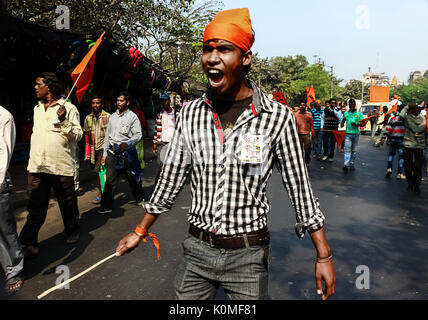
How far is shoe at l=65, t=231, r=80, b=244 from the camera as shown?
4609mm

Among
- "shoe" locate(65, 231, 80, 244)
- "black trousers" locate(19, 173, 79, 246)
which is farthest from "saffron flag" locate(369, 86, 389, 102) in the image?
"black trousers" locate(19, 173, 79, 246)

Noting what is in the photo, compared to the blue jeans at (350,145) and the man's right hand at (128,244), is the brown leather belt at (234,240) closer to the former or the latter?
the man's right hand at (128,244)

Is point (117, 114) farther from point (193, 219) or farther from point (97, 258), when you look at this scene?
point (193, 219)

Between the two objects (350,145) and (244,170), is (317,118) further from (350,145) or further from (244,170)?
(244,170)

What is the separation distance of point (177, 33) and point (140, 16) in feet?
7.89

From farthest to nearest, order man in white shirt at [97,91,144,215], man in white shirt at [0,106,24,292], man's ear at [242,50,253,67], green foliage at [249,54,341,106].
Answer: green foliage at [249,54,341,106] → man in white shirt at [97,91,144,215] → man in white shirt at [0,106,24,292] → man's ear at [242,50,253,67]

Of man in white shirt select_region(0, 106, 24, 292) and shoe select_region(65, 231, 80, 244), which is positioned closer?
man in white shirt select_region(0, 106, 24, 292)

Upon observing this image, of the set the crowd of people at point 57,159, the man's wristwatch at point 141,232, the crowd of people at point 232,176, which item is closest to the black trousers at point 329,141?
the crowd of people at point 57,159

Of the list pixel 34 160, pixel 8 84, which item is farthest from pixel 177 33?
pixel 34 160

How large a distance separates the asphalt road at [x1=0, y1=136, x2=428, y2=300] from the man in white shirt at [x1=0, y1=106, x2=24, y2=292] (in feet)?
0.53

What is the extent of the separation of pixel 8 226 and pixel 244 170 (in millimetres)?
2722

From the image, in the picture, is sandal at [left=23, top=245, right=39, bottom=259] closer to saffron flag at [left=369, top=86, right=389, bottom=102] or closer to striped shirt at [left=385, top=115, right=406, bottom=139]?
striped shirt at [left=385, top=115, right=406, bottom=139]

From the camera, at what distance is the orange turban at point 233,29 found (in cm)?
175
